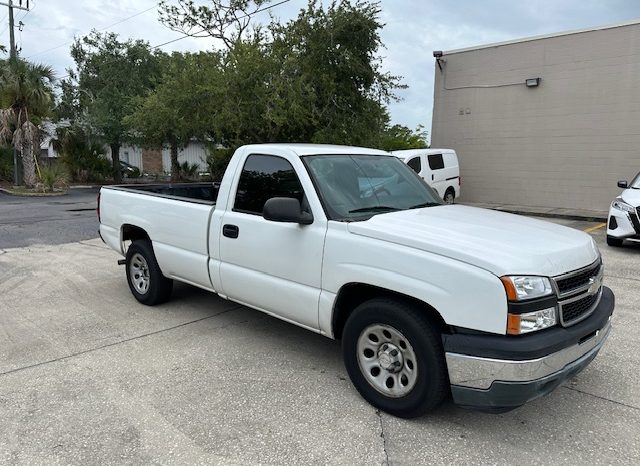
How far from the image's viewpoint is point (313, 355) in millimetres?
4297

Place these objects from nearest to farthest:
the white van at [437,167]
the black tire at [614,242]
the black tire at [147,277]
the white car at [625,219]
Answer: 1. the black tire at [147,277]
2. the white car at [625,219]
3. the black tire at [614,242]
4. the white van at [437,167]

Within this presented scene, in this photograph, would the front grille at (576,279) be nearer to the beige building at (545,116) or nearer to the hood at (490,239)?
the hood at (490,239)

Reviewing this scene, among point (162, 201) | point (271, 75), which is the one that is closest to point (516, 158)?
point (271, 75)

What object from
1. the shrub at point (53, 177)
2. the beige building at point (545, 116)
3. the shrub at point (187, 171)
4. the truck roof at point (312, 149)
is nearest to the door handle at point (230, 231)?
the truck roof at point (312, 149)

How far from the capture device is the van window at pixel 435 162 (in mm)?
14478

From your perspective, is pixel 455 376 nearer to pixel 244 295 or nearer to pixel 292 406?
pixel 292 406

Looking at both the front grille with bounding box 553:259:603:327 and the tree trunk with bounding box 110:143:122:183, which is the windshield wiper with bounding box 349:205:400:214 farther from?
the tree trunk with bounding box 110:143:122:183

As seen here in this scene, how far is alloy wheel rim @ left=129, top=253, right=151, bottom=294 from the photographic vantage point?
5.62 meters

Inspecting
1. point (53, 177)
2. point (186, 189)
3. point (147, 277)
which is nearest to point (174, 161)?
point (53, 177)

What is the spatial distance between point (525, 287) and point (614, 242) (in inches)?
308

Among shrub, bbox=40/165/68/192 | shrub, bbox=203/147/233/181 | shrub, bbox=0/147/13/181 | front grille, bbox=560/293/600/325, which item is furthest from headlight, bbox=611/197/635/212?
shrub, bbox=0/147/13/181

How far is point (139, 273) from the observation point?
18.8 ft

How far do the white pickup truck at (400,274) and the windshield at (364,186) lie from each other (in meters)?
0.01

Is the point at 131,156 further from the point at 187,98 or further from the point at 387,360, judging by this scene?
the point at 387,360
